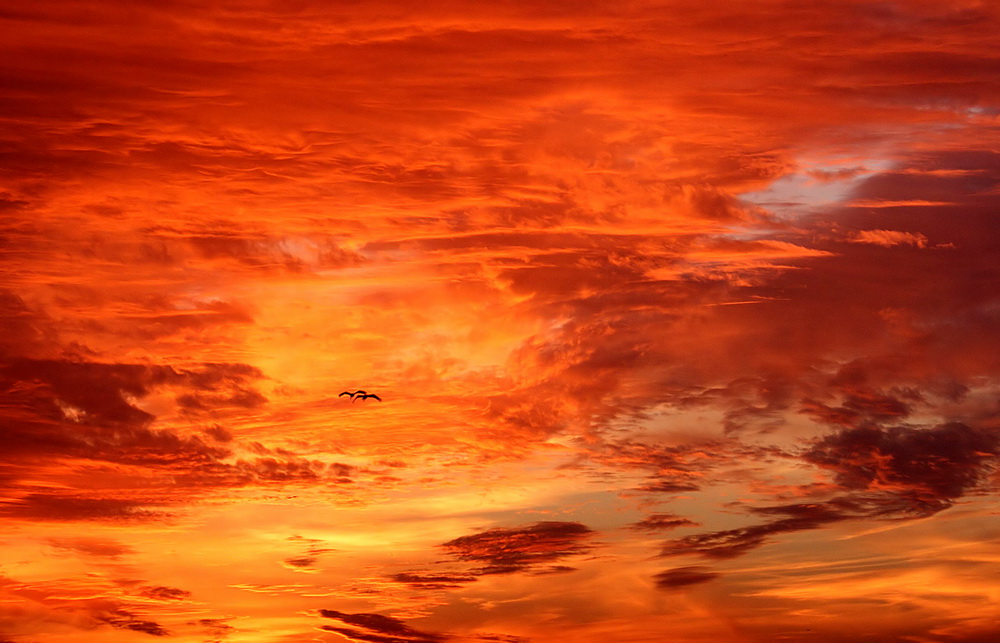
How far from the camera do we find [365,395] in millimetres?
67562

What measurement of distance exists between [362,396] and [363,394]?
418 mm

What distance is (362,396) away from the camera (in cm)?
6800

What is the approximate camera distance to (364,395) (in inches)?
2660

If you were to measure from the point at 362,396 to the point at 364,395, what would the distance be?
0.57 m

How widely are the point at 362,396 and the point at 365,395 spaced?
64cm

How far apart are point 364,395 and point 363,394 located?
87cm

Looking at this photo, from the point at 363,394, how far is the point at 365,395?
0.91 meters

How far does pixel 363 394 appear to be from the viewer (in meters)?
68.4

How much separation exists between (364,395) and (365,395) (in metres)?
0.11
